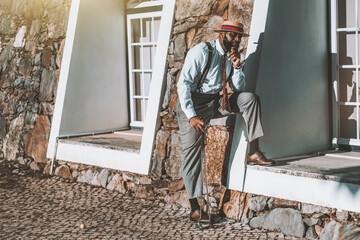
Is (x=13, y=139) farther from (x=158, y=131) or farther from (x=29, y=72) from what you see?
(x=158, y=131)

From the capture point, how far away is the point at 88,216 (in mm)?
6176

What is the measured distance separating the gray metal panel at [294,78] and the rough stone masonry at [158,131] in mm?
342

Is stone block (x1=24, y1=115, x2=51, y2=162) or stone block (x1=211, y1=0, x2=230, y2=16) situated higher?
stone block (x1=211, y1=0, x2=230, y2=16)

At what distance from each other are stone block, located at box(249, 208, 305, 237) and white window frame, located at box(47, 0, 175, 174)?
185cm

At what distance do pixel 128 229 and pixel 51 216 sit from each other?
42.3 inches

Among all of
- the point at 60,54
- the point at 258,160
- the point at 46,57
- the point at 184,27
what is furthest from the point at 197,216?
the point at 46,57

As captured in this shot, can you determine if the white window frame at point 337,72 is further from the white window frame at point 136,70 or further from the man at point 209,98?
the white window frame at point 136,70

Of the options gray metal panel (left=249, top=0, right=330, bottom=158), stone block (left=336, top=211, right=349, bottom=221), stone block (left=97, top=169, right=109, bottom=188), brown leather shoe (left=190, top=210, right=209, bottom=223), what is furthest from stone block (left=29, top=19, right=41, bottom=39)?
stone block (left=336, top=211, right=349, bottom=221)

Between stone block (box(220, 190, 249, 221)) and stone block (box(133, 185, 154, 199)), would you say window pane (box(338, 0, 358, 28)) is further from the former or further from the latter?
stone block (box(133, 185, 154, 199))

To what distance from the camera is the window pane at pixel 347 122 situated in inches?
254

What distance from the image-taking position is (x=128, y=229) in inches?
224

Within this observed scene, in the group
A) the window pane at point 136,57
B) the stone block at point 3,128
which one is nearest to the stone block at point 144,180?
the window pane at point 136,57

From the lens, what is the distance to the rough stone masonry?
536 cm

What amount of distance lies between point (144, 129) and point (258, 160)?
1838 mm
